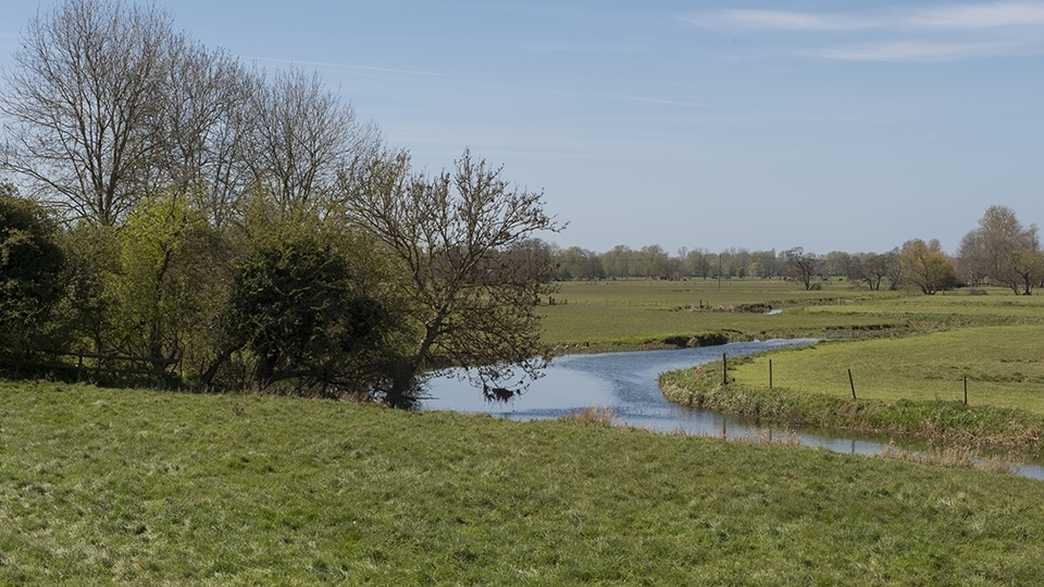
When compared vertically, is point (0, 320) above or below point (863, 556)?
above

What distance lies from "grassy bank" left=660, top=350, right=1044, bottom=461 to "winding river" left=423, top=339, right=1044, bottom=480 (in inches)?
46.4

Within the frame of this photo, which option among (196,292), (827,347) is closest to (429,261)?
(196,292)

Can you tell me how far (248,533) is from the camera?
11.2 meters

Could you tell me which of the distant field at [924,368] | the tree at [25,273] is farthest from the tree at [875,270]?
the tree at [25,273]

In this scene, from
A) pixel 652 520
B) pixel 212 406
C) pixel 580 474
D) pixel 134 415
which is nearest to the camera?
pixel 652 520

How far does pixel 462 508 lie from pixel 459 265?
19592mm

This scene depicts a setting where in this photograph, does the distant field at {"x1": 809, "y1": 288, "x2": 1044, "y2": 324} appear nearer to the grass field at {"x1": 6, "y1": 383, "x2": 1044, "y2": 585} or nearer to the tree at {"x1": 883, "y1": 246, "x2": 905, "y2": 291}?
the tree at {"x1": 883, "y1": 246, "x2": 905, "y2": 291}

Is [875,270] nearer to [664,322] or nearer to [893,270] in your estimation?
[893,270]

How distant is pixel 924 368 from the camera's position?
4169 centimetres

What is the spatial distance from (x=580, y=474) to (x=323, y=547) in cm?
587

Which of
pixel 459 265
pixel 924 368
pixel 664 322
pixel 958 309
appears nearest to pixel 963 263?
pixel 958 309

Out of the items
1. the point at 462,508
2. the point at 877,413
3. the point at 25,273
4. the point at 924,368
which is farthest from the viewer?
the point at 924,368

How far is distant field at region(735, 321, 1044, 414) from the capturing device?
33750mm

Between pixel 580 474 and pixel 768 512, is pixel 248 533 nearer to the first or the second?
pixel 580 474
